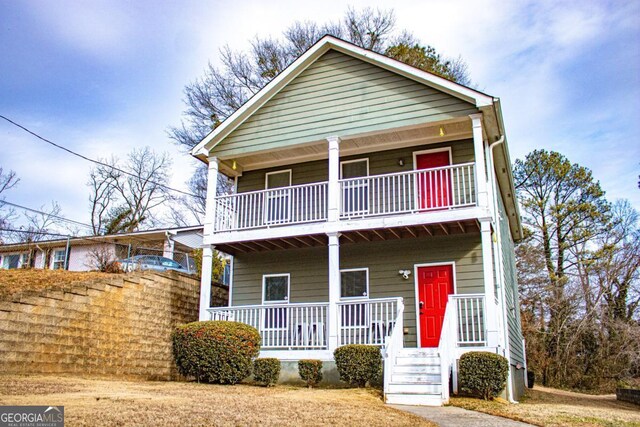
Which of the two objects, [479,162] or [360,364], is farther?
[479,162]

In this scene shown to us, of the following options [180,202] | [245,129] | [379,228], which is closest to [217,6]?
[245,129]

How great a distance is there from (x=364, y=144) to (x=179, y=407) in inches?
378

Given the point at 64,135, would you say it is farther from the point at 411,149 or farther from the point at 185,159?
the point at 411,149

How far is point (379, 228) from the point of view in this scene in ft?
43.0

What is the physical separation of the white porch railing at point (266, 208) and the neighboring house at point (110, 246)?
12591 millimetres

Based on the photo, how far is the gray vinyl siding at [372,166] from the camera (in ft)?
46.6

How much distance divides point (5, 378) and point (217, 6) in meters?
10.4

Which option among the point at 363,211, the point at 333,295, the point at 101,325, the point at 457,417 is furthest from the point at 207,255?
the point at 457,417

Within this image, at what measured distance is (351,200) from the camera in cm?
1484

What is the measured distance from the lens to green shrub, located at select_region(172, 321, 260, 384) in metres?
11.7

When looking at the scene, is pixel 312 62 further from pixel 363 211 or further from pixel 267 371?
pixel 267 371

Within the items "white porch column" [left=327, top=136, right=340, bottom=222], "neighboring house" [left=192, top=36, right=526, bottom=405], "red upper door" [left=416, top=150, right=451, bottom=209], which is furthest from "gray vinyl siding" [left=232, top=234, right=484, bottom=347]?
"white porch column" [left=327, top=136, right=340, bottom=222]

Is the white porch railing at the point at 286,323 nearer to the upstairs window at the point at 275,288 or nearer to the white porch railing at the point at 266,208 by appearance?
the upstairs window at the point at 275,288

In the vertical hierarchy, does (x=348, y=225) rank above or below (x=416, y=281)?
above
